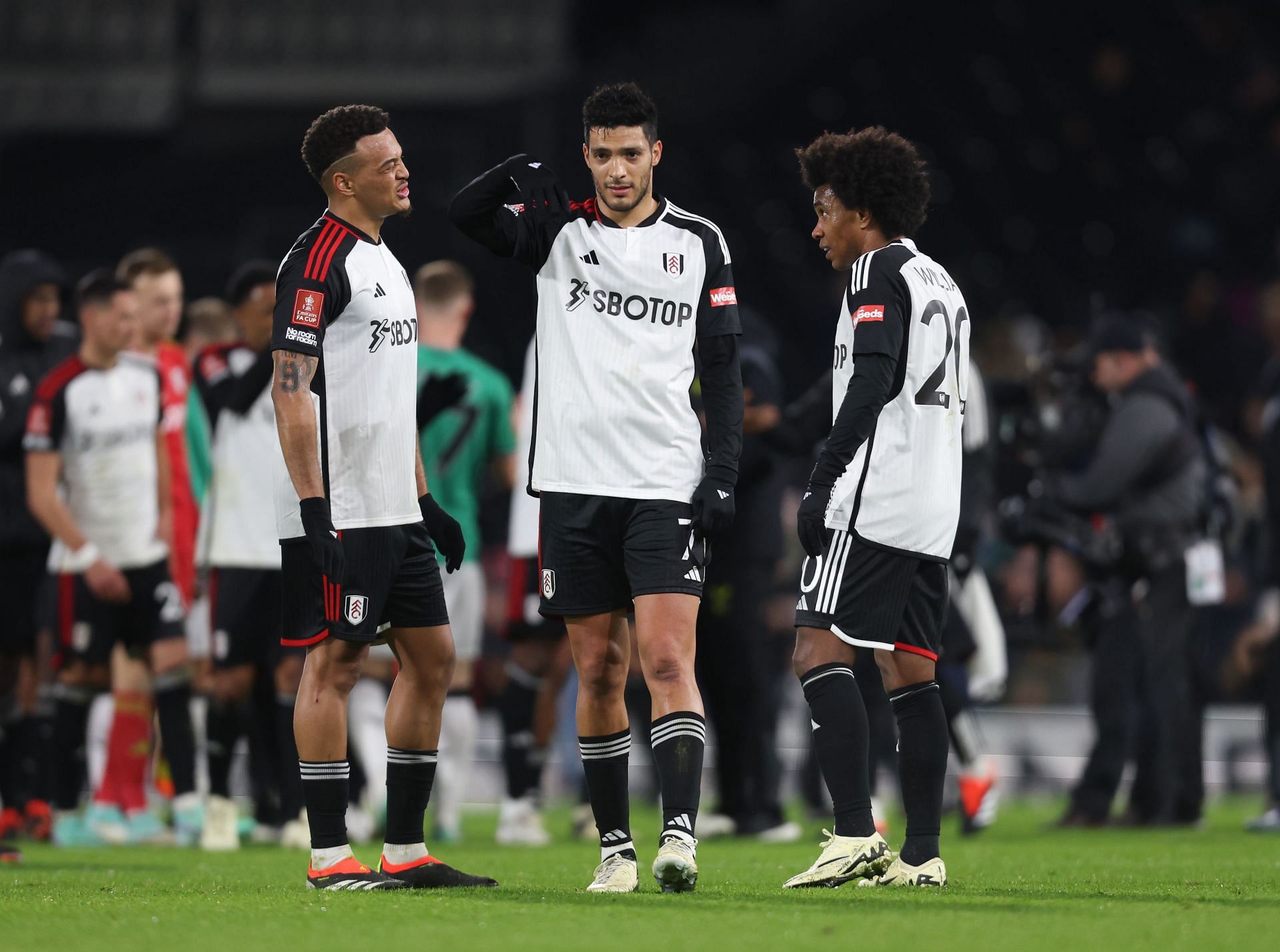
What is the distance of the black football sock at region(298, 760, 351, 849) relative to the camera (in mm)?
5473

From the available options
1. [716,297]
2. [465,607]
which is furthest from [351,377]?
[465,607]

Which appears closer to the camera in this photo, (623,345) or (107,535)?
(623,345)

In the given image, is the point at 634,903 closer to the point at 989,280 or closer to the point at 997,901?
the point at 997,901

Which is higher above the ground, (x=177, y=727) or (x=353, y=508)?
(x=353, y=508)

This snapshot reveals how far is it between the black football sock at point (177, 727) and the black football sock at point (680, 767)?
401 cm

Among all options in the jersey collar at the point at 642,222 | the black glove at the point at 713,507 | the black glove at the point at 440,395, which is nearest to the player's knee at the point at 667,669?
the black glove at the point at 713,507

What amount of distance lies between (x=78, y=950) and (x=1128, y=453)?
657 cm

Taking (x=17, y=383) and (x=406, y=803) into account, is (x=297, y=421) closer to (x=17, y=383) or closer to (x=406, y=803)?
(x=406, y=803)

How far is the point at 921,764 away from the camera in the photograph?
5.57 m

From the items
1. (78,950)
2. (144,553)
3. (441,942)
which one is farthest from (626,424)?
(144,553)

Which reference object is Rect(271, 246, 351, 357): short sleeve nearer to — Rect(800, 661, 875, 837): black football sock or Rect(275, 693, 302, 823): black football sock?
Rect(800, 661, 875, 837): black football sock

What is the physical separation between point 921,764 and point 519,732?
376 cm

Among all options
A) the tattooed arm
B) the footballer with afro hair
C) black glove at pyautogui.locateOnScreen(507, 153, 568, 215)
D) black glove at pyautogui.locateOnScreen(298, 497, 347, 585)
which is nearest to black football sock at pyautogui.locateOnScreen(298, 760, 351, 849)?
black glove at pyautogui.locateOnScreen(298, 497, 347, 585)

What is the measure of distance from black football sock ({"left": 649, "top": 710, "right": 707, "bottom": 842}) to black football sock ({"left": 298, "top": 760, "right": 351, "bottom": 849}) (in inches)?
36.4
